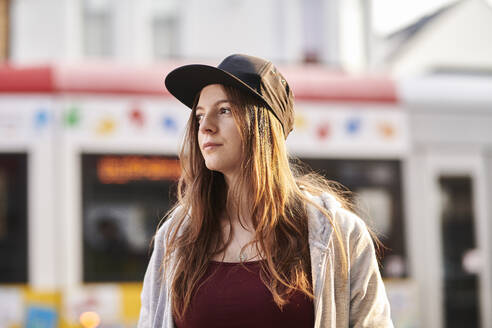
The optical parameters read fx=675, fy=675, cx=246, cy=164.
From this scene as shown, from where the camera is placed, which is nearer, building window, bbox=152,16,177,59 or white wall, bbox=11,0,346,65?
white wall, bbox=11,0,346,65

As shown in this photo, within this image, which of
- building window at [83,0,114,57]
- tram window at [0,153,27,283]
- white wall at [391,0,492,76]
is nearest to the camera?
tram window at [0,153,27,283]

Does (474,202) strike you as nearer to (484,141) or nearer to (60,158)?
(484,141)

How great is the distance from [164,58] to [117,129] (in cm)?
742

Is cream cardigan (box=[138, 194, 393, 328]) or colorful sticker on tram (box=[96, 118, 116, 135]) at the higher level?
colorful sticker on tram (box=[96, 118, 116, 135])

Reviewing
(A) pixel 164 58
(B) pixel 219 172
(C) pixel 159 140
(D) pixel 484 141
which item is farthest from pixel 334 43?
(B) pixel 219 172

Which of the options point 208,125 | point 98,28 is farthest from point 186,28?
point 208,125

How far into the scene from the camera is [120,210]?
577 cm

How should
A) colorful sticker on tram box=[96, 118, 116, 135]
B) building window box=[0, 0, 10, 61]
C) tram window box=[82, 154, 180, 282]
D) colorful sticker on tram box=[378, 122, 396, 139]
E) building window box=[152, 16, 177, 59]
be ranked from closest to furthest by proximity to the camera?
tram window box=[82, 154, 180, 282], colorful sticker on tram box=[96, 118, 116, 135], colorful sticker on tram box=[378, 122, 396, 139], building window box=[0, 0, 10, 61], building window box=[152, 16, 177, 59]

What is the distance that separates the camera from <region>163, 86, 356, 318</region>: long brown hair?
181 centimetres

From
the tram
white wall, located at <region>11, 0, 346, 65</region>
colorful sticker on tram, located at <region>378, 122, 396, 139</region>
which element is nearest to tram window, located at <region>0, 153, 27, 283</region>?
the tram

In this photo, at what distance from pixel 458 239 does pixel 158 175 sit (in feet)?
9.56

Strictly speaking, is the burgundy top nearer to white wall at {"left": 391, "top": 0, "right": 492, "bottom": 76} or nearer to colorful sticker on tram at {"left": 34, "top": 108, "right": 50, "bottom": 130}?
colorful sticker on tram at {"left": 34, "top": 108, "right": 50, "bottom": 130}

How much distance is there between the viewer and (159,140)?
589cm

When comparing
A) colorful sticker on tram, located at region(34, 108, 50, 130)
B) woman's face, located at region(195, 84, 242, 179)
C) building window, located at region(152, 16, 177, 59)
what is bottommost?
woman's face, located at region(195, 84, 242, 179)
